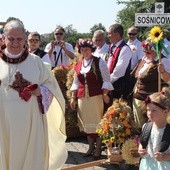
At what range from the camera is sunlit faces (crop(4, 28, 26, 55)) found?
4755mm

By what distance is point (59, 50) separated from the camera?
9.20 meters

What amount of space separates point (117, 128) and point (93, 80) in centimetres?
99

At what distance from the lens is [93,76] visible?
679cm

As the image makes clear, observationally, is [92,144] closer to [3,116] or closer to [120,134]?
[120,134]

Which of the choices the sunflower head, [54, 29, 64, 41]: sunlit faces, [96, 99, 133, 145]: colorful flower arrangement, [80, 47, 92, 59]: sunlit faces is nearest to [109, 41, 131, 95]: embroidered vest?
[80, 47, 92, 59]: sunlit faces

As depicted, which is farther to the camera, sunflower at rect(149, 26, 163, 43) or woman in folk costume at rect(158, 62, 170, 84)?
woman in folk costume at rect(158, 62, 170, 84)

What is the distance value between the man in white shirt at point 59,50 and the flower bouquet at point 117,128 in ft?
10.1

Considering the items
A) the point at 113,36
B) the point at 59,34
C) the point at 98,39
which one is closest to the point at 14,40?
the point at 113,36

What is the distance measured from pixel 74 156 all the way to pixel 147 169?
3.00 m

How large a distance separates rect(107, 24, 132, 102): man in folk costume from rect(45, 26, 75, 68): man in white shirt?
193 centimetres

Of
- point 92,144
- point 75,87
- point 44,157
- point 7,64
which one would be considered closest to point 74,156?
point 92,144

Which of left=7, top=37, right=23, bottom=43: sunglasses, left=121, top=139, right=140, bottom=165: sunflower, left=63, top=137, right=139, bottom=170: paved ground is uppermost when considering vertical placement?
left=7, top=37, right=23, bottom=43: sunglasses

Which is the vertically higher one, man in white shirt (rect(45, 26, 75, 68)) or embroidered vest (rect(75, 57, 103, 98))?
man in white shirt (rect(45, 26, 75, 68))

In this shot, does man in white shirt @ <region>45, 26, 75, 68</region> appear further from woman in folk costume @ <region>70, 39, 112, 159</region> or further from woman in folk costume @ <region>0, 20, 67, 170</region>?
woman in folk costume @ <region>0, 20, 67, 170</region>
